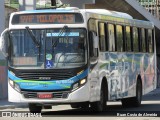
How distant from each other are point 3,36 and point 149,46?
9208mm

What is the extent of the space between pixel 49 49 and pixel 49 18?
107 cm

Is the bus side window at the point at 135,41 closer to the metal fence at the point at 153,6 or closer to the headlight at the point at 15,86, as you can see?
the headlight at the point at 15,86

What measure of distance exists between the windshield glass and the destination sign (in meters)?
0.31

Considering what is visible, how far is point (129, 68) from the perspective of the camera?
24.4m

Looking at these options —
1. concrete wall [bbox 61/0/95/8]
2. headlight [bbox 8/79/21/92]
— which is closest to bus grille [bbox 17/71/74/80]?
headlight [bbox 8/79/21/92]

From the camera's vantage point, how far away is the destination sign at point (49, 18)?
19.8 metres

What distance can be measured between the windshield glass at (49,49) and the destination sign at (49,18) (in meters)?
0.31

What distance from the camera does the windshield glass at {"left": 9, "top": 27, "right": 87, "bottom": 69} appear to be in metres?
19.3

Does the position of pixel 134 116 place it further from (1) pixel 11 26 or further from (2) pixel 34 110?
(1) pixel 11 26

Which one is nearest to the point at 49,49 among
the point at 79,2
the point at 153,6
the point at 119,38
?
the point at 119,38

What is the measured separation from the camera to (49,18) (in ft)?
65.3

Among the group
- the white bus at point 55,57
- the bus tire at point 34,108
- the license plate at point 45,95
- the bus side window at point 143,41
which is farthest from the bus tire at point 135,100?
the license plate at point 45,95

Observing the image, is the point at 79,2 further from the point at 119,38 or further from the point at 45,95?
the point at 45,95

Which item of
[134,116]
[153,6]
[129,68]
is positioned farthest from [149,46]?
[153,6]
